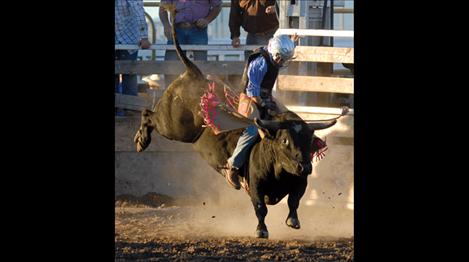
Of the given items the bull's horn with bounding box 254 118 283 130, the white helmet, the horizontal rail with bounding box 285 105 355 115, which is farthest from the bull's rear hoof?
the horizontal rail with bounding box 285 105 355 115

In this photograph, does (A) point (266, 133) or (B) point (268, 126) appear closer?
(B) point (268, 126)

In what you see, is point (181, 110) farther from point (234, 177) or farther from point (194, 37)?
point (194, 37)

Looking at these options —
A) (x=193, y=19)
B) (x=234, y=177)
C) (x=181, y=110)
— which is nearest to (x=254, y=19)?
(x=193, y=19)

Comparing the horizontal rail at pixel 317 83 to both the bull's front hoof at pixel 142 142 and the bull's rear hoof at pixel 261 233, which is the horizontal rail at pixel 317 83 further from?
the bull's rear hoof at pixel 261 233

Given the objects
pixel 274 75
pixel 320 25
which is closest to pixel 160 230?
pixel 274 75

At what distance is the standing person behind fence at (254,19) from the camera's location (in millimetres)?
13266

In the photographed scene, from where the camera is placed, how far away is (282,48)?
35.3 ft

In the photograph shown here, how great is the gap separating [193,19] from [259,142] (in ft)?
9.04

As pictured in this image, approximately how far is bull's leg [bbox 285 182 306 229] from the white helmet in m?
1.17

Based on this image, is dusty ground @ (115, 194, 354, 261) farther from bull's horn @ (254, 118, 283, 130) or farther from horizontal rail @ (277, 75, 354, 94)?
horizontal rail @ (277, 75, 354, 94)

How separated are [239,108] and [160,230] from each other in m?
1.64

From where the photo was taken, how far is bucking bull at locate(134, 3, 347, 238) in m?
10.5
